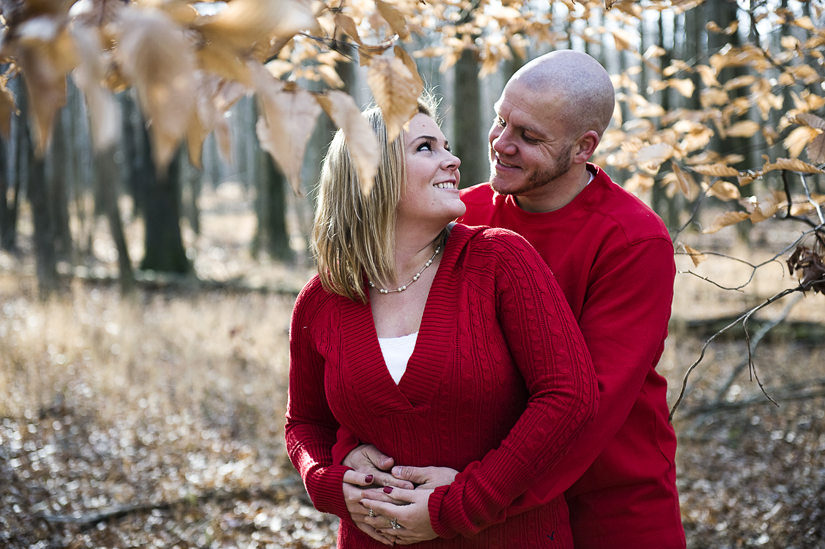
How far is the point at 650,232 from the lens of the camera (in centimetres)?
177

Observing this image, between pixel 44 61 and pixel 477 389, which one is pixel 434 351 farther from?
pixel 44 61

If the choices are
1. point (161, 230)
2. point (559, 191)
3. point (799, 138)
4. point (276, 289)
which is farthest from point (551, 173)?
point (161, 230)

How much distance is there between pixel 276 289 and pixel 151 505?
6.01 m

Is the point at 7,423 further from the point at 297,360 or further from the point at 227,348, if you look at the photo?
the point at 297,360

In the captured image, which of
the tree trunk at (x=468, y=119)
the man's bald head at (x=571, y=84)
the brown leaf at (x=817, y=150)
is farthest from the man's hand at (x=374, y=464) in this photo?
the tree trunk at (x=468, y=119)

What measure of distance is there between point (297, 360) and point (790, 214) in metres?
1.86

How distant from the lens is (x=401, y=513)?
165 cm

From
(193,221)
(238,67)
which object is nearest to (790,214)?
(238,67)

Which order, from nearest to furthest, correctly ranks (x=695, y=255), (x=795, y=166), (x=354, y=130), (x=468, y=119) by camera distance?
(x=354, y=130)
(x=795, y=166)
(x=695, y=255)
(x=468, y=119)

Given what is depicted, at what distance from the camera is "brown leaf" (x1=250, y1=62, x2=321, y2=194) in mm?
789

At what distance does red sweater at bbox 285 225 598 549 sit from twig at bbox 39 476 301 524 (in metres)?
2.43

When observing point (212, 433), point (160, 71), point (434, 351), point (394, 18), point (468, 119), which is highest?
point (394, 18)

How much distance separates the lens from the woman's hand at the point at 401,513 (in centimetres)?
164

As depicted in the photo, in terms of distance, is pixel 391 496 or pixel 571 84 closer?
pixel 391 496
